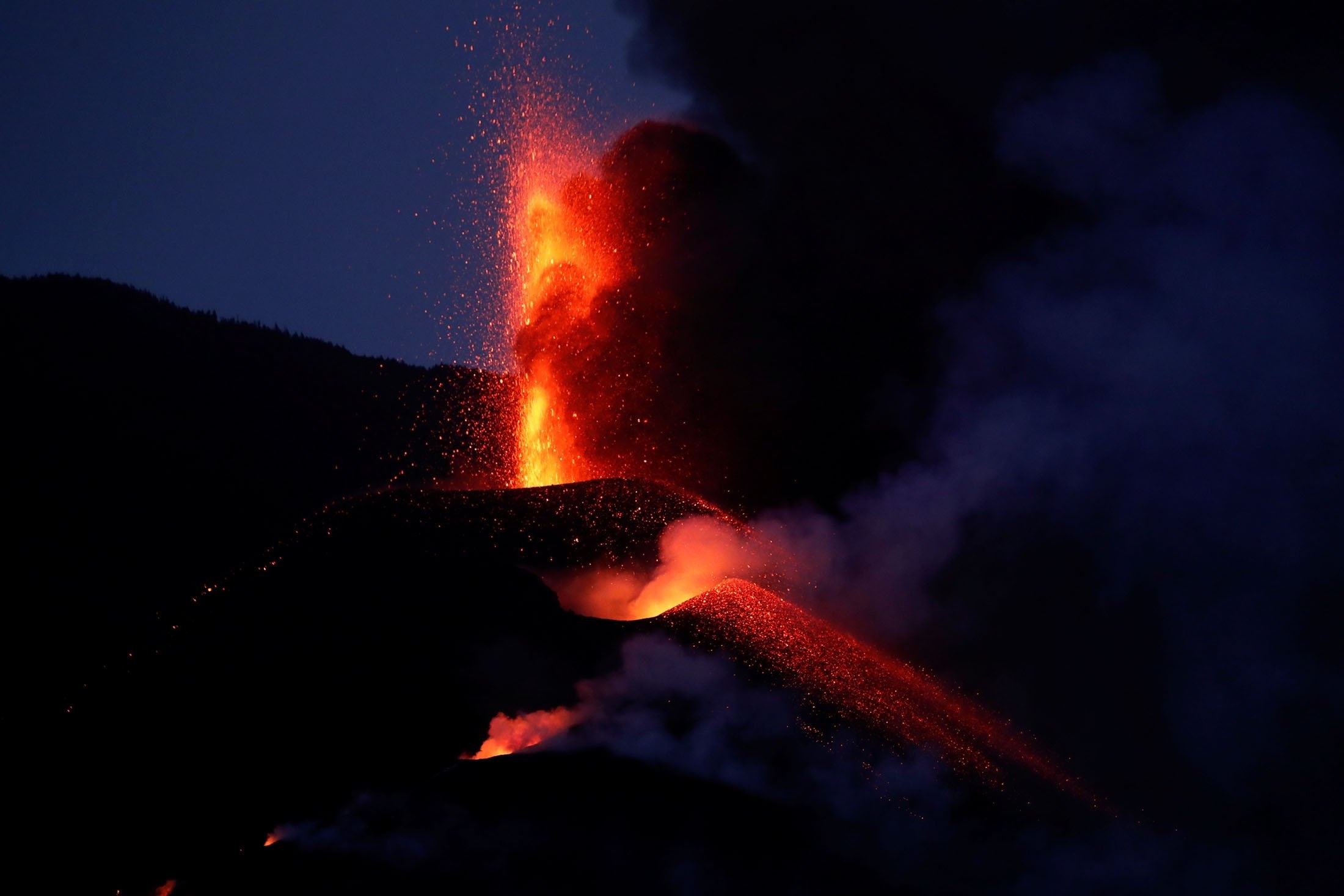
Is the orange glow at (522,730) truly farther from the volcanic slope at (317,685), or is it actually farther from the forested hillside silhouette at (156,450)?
the forested hillside silhouette at (156,450)

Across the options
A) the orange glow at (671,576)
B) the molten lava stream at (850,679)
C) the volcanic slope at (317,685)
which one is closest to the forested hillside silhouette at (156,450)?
the volcanic slope at (317,685)

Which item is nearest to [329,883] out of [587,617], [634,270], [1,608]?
[587,617]

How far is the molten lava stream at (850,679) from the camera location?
972 cm

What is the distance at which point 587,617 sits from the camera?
10.6 m

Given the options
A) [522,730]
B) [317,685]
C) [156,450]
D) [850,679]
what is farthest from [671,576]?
[156,450]

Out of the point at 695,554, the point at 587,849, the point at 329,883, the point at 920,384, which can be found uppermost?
the point at 920,384

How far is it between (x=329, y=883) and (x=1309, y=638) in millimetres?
9759

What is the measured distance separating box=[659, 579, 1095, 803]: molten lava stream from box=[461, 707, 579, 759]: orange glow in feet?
5.33

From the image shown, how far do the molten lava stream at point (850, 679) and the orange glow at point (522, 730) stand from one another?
5.33 ft

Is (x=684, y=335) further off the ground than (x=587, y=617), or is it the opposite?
(x=684, y=335)

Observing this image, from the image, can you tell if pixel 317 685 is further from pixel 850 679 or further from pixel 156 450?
pixel 156 450

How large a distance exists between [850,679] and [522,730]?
347 centimetres

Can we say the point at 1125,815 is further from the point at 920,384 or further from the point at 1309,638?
the point at 920,384

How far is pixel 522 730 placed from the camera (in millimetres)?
9039
